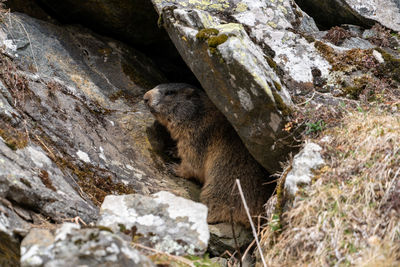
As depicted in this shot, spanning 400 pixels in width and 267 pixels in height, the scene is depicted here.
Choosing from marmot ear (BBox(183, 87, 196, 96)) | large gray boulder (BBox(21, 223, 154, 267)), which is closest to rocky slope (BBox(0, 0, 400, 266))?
large gray boulder (BBox(21, 223, 154, 267))

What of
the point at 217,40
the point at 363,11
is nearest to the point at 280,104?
the point at 217,40

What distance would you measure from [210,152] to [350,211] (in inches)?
143

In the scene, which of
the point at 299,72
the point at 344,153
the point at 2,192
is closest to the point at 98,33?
the point at 299,72

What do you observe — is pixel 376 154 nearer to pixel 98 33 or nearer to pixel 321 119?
pixel 321 119

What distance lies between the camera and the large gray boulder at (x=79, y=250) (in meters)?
3.60

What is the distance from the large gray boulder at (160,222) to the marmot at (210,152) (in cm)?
210

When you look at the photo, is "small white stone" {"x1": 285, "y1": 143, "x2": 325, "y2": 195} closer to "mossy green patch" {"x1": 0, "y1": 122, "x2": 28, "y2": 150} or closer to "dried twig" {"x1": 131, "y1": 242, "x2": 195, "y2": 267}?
"dried twig" {"x1": 131, "y1": 242, "x2": 195, "y2": 267}

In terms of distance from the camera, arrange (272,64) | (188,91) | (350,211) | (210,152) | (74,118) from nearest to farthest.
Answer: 1. (350,211)
2. (272,64)
3. (74,118)
4. (210,152)
5. (188,91)

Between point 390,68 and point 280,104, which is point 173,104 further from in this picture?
point 390,68

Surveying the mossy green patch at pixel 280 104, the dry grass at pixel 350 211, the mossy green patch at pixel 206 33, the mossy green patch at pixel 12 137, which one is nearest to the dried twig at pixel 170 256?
the dry grass at pixel 350 211

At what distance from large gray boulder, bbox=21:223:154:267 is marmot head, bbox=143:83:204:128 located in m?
4.55

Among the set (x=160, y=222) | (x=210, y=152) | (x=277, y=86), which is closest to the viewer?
(x=160, y=222)

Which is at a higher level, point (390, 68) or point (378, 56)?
point (378, 56)

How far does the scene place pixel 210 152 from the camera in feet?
25.8
